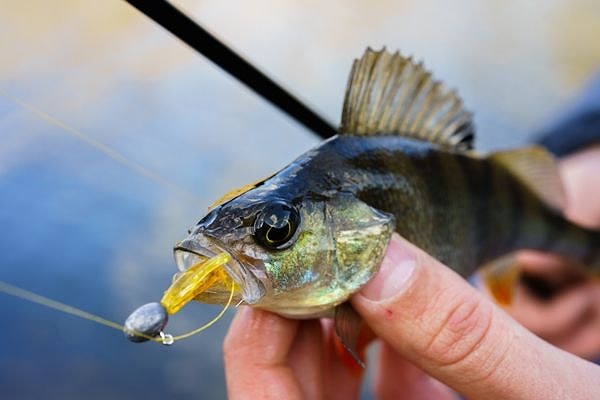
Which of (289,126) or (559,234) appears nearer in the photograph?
(559,234)

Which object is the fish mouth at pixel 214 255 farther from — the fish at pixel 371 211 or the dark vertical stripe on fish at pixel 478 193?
the dark vertical stripe on fish at pixel 478 193

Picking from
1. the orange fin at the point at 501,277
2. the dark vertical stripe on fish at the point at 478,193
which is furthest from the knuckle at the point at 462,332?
the orange fin at the point at 501,277

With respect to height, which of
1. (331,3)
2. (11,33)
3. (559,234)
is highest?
(331,3)

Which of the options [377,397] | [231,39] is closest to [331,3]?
[231,39]

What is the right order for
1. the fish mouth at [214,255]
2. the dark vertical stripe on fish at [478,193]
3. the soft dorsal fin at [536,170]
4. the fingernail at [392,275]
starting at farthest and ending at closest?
the soft dorsal fin at [536,170]
the dark vertical stripe on fish at [478,193]
the fingernail at [392,275]
the fish mouth at [214,255]

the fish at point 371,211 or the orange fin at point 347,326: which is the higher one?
the fish at point 371,211

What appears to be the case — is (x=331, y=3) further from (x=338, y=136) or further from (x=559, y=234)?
(x=338, y=136)
